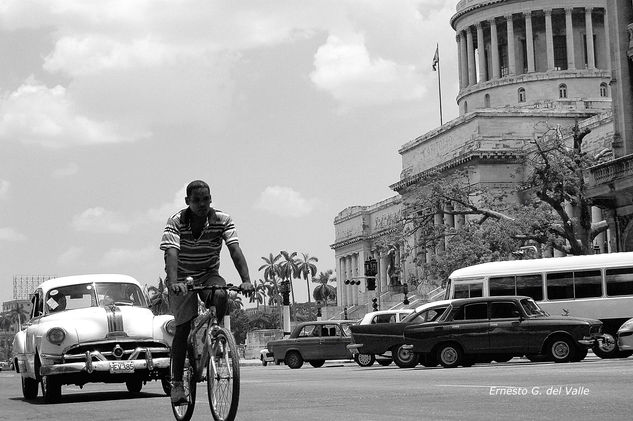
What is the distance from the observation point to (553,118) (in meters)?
104

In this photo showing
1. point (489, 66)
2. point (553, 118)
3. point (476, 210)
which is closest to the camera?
point (476, 210)

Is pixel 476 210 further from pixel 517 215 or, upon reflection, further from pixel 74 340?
pixel 74 340

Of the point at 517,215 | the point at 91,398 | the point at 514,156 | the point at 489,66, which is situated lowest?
the point at 91,398

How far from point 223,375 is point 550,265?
3283cm

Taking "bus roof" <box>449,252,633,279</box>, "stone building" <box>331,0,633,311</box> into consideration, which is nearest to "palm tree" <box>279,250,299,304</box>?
"stone building" <box>331,0,633,311</box>

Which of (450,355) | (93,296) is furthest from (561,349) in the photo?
(93,296)

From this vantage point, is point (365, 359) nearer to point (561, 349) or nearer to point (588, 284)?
point (588, 284)

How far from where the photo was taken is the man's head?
11.1m

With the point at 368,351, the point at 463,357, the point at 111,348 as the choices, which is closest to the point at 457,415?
the point at 111,348

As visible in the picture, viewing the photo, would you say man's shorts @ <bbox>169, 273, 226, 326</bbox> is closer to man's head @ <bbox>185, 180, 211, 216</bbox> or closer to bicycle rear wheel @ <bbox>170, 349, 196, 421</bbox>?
bicycle rear wheel @ <bbox>170, 349, 196, 421</bbox>

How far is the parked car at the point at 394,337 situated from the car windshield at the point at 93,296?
12648mm

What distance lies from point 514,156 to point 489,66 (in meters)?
28.8

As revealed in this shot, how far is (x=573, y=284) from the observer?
4134 centimetres

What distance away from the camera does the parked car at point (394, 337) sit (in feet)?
107
